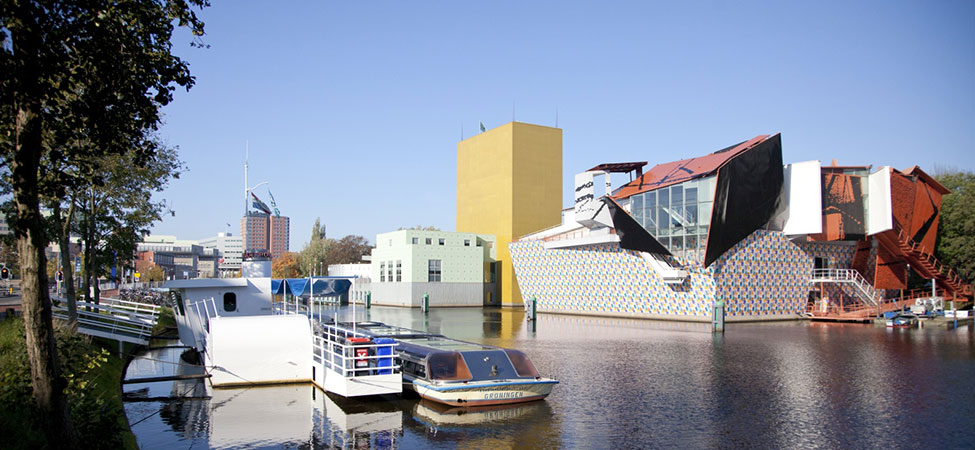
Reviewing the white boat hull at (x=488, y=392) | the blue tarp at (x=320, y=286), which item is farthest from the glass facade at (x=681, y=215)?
the white boat hull at (x=488, y=392)

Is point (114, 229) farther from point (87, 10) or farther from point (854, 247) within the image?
point (854, 247)

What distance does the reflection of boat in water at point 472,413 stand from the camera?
572 inches

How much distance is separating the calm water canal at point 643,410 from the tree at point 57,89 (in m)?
5.99

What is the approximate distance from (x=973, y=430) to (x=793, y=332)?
Answer: 79.2 feet

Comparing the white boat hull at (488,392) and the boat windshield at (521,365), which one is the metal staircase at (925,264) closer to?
the boat windshield at (521,365)

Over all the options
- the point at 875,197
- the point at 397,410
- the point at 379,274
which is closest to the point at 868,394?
the point at 397,410

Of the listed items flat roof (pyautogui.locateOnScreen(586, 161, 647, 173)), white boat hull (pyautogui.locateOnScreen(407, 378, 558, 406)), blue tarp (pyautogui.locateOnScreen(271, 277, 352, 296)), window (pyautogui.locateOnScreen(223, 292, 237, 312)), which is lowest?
white boat hull (pyautogui.locateOnScreen(407, 378, 558, 406))

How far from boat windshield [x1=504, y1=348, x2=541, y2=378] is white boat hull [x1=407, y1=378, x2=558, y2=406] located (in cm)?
42

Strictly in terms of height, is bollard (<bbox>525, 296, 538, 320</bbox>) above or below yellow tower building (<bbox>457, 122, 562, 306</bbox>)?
below

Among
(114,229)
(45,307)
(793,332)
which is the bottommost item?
(793,332)

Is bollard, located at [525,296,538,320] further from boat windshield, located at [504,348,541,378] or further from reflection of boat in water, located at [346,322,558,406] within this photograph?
boat windshield, located at [504,348,541,378]

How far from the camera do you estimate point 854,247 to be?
49656mm

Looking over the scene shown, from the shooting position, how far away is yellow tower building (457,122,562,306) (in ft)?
245

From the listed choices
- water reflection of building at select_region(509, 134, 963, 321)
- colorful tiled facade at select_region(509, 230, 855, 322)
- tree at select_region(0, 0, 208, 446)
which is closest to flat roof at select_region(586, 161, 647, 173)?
water reflection of building at select_region(509, 134, 963, 321)
